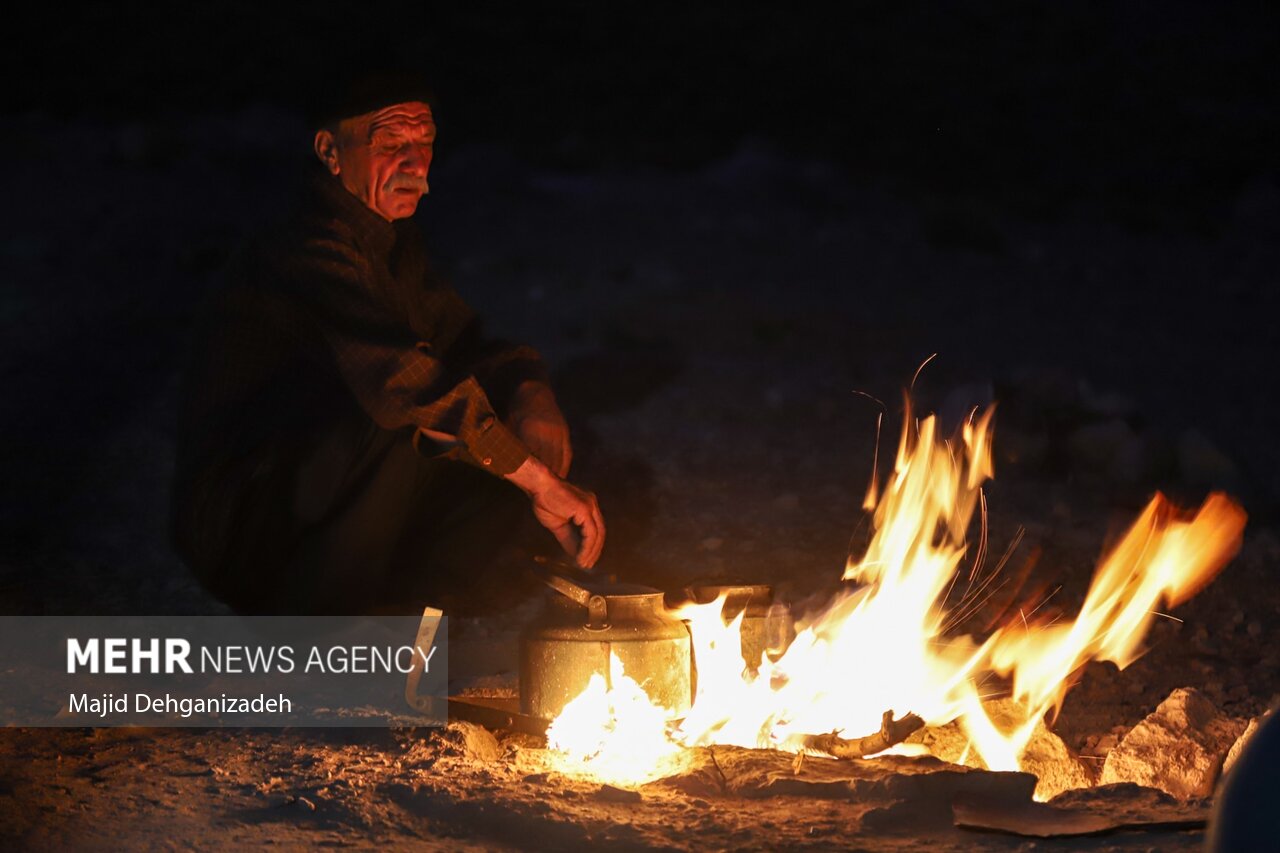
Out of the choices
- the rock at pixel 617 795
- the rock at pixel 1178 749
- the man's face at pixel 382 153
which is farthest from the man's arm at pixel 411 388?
the rock at pixel 1178 749

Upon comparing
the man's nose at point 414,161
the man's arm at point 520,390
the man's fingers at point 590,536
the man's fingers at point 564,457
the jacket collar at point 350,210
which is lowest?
the man's fingers at point 590,536

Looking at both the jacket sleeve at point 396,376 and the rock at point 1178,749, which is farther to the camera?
the jacket sleeve at point 396,376

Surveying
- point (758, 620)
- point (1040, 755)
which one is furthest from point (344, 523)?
point (1040, 755)

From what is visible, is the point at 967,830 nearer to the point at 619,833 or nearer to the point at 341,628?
the point at 619,833

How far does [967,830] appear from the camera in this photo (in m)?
3.10

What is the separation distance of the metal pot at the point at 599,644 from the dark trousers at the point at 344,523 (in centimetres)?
78

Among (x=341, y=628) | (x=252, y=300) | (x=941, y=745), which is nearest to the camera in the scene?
(x=941, y=745)

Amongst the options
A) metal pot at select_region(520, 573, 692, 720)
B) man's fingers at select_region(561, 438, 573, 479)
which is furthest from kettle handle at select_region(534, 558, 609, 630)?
man's fingers at select_region(561, 438, 573, 479)

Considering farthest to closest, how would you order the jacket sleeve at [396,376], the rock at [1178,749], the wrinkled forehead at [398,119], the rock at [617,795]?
the wrinkled forehead at [398,119]
the jacket sleeve at [396,376]
the rock at [1178,749]
the rock at [617,795]

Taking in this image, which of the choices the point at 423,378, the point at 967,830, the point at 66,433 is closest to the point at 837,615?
the point at 967,830

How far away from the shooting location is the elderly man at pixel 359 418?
383cm

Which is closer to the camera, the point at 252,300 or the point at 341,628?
the point at 252,300

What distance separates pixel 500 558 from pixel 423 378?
7.17ft

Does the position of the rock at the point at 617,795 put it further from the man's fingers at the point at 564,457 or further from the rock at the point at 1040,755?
the man's fingers at the point at 564,457
